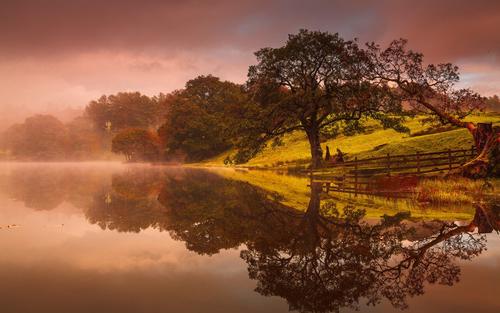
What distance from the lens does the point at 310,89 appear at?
4847cm

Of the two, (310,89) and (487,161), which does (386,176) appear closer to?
(487,161)

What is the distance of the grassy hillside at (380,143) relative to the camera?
45906 mm

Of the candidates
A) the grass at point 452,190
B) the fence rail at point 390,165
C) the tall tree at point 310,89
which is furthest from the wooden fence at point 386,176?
the tall tree at point 310,89

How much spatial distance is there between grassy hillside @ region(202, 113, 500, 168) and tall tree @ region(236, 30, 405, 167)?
4.09 m

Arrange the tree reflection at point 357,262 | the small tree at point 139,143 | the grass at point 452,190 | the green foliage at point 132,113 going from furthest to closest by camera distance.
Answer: the green foliage at point 132,113, the small tree at point 139,143, the grass at point 452,190, the tree reflection at point 357,262

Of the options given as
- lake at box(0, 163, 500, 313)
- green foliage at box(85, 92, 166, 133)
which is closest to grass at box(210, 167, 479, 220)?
lake at box(0, 163, 500, 313)

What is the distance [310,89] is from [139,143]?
89177 millimetres

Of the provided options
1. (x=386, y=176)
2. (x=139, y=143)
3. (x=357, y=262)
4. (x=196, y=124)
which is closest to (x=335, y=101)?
(x=386, y=176)

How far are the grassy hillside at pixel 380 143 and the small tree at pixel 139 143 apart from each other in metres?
31.3

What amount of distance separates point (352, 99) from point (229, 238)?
119 feet

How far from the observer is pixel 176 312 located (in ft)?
21.9

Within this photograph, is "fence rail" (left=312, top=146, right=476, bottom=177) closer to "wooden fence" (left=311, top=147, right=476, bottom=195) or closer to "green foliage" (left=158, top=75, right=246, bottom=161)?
"wooden fence" (left=311, top=147, right=476, bottom=195)

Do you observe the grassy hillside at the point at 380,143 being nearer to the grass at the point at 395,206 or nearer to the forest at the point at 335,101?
the forest at the point at 335,101

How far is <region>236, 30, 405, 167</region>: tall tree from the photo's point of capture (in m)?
45.9
